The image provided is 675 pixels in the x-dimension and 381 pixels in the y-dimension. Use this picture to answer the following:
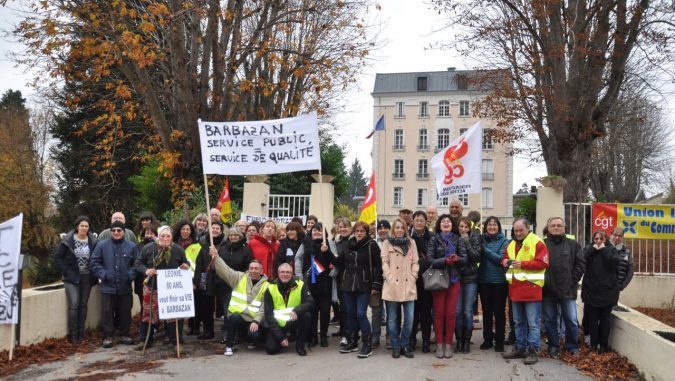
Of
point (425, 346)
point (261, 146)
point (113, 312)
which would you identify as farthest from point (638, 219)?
point (113, 312)

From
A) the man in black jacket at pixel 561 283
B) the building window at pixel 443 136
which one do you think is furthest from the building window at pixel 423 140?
the man in black jacket at pixel 561 283

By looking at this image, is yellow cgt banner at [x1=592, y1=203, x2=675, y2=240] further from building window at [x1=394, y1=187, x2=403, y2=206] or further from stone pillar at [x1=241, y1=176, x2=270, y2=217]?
building window at [x1=394, y1=187, x2=403, y2=206]

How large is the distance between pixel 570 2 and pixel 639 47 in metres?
2.11

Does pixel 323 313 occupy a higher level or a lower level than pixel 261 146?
lower

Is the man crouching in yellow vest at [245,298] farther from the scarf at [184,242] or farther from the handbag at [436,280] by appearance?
the handbag at [436,280]

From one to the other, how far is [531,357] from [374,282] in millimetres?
2217

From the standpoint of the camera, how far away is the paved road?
712 cm

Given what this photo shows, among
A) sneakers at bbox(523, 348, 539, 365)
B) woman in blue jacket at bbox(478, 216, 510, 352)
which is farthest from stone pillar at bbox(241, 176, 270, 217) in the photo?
sneakers at bbox(523, 348, 539, 365)

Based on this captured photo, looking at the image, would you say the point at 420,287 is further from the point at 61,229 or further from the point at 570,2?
the point at 61,229

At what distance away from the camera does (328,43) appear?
2119 cm

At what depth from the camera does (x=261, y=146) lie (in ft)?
30.2

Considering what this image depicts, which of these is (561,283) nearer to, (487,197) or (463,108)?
(487,197)

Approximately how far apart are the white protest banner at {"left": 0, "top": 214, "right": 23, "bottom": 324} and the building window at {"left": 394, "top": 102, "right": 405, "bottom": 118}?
199ft

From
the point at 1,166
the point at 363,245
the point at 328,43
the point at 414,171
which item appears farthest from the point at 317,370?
the point at 414,171
